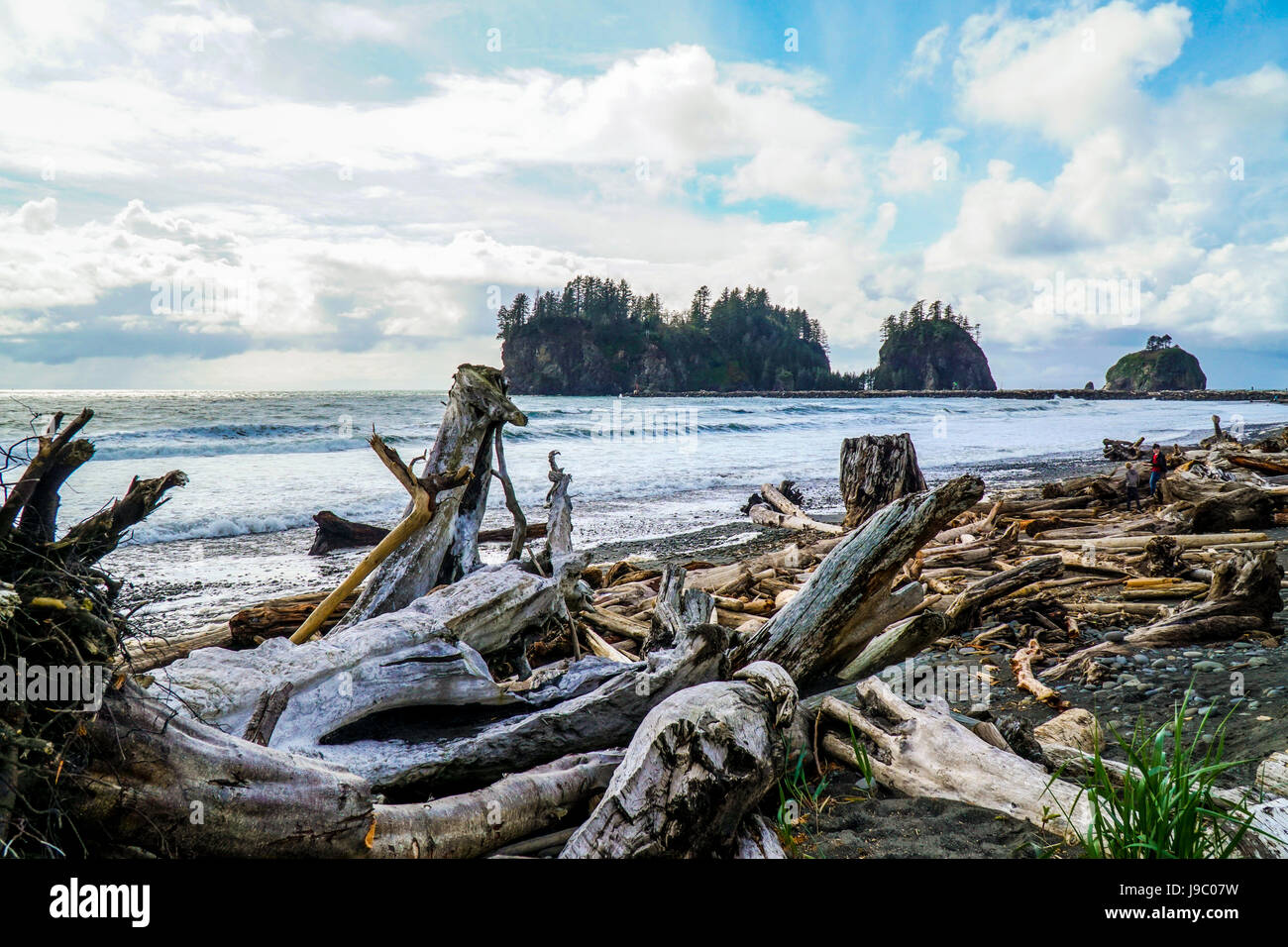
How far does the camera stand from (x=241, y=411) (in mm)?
47844

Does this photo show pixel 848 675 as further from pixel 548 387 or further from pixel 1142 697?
pixel 548 387

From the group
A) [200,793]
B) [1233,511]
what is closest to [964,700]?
[200,793]

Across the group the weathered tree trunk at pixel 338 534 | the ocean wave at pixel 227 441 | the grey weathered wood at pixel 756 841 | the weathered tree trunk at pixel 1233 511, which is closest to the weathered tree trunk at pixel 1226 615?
the grey weathered wood at pixel 756 841

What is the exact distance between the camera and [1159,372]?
502ft

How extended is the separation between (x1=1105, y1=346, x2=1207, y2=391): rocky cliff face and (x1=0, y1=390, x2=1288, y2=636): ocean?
126735mm

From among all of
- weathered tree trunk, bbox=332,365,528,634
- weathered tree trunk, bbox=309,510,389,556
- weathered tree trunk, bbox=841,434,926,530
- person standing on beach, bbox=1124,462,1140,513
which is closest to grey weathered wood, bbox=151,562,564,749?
weathered tree trunk, bbox=332,365,528,634

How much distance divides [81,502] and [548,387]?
127m

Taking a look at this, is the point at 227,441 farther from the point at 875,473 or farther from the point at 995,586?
the point at 995,586

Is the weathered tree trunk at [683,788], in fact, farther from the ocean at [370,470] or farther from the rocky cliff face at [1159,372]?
the rocky cliff face at [1159,372]

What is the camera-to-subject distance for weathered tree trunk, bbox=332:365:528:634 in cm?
536

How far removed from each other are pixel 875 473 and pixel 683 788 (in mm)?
8623
